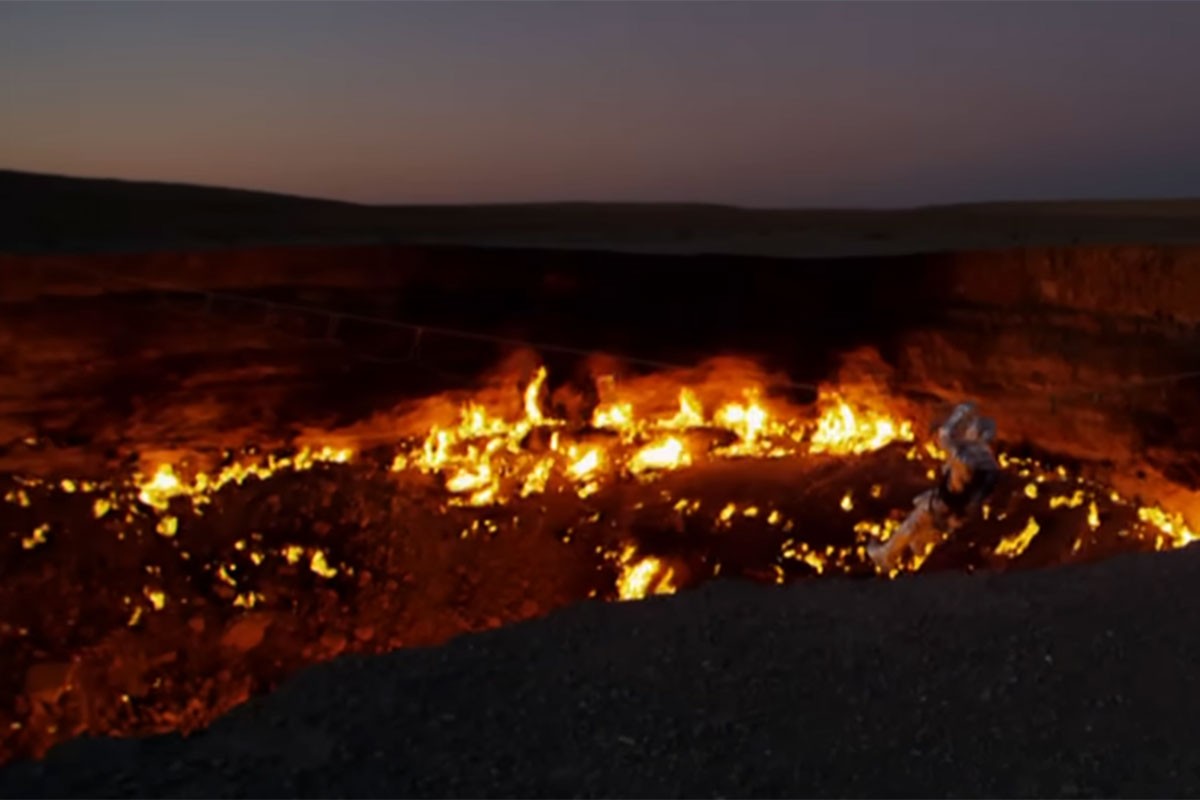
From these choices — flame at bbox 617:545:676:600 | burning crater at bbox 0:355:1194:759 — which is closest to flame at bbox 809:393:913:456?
burning crater at bbox 0:355:1194:759

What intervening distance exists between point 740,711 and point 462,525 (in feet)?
17.2

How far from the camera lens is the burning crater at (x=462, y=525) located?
7927 mm

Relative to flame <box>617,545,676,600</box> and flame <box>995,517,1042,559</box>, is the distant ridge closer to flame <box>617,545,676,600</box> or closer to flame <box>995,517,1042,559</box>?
flame <box>995,517,1042,559</box>

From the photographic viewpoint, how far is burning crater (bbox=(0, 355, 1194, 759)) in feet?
26.0

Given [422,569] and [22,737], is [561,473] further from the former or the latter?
[22,737]

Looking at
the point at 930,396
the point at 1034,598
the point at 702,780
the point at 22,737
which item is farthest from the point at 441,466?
the point at 702,780

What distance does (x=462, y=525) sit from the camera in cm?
902

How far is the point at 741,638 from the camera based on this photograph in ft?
15.1

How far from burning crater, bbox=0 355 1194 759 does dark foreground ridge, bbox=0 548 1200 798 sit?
12.3 ft

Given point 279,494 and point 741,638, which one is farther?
point 279,494

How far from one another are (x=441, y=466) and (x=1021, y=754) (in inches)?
243

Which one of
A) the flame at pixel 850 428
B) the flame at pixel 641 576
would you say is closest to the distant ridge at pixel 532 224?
the flame at pixel 850 428

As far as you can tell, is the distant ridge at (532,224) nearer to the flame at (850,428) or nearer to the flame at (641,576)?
the flame at (850,428)

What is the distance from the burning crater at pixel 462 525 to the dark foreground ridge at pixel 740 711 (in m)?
3.75
